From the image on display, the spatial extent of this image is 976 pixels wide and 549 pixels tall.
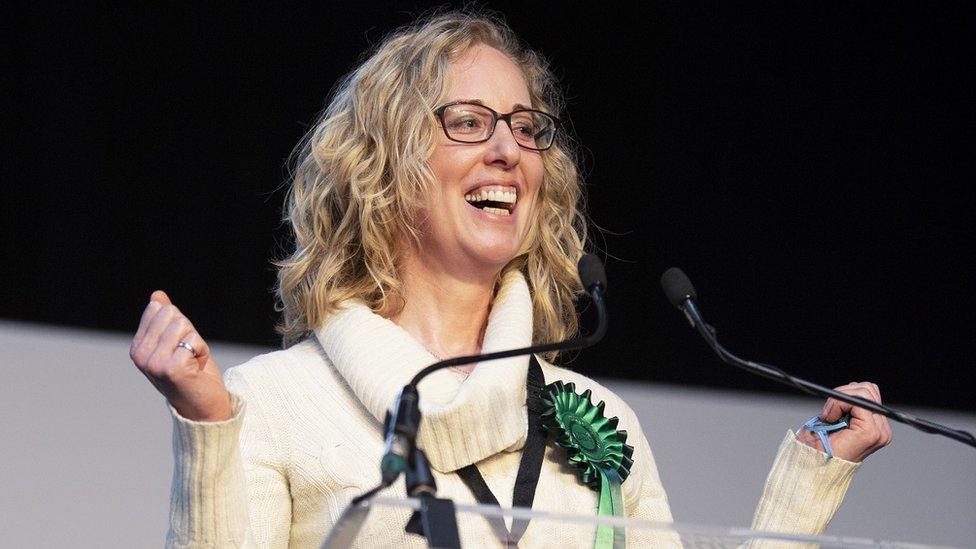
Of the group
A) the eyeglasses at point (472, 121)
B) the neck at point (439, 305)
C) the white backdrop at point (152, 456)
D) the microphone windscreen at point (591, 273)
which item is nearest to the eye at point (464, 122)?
the eyeglasses at point (472, 121)

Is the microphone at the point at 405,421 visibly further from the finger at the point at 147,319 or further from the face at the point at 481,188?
the face at the point at 481,188

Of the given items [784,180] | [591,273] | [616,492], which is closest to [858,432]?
[616,492]

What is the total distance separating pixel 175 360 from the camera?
115 centimetres

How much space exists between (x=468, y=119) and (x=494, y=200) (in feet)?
0.42

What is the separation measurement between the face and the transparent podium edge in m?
0.75

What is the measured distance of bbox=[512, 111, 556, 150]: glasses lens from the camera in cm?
171

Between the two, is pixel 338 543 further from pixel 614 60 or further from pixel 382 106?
pixel 614 60

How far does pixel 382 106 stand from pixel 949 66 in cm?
171

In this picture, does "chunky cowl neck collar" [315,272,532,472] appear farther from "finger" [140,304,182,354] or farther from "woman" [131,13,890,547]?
"finger" [140,304,182,354]

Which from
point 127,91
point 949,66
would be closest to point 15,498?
point 127,91

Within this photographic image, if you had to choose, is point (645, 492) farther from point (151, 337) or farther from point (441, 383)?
point (151, 337)

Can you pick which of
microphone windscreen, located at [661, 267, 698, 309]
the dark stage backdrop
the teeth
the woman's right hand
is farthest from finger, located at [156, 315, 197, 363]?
the dark stage backdrop

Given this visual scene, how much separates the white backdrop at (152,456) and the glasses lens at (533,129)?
1.04 m

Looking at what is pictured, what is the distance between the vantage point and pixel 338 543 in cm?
90
